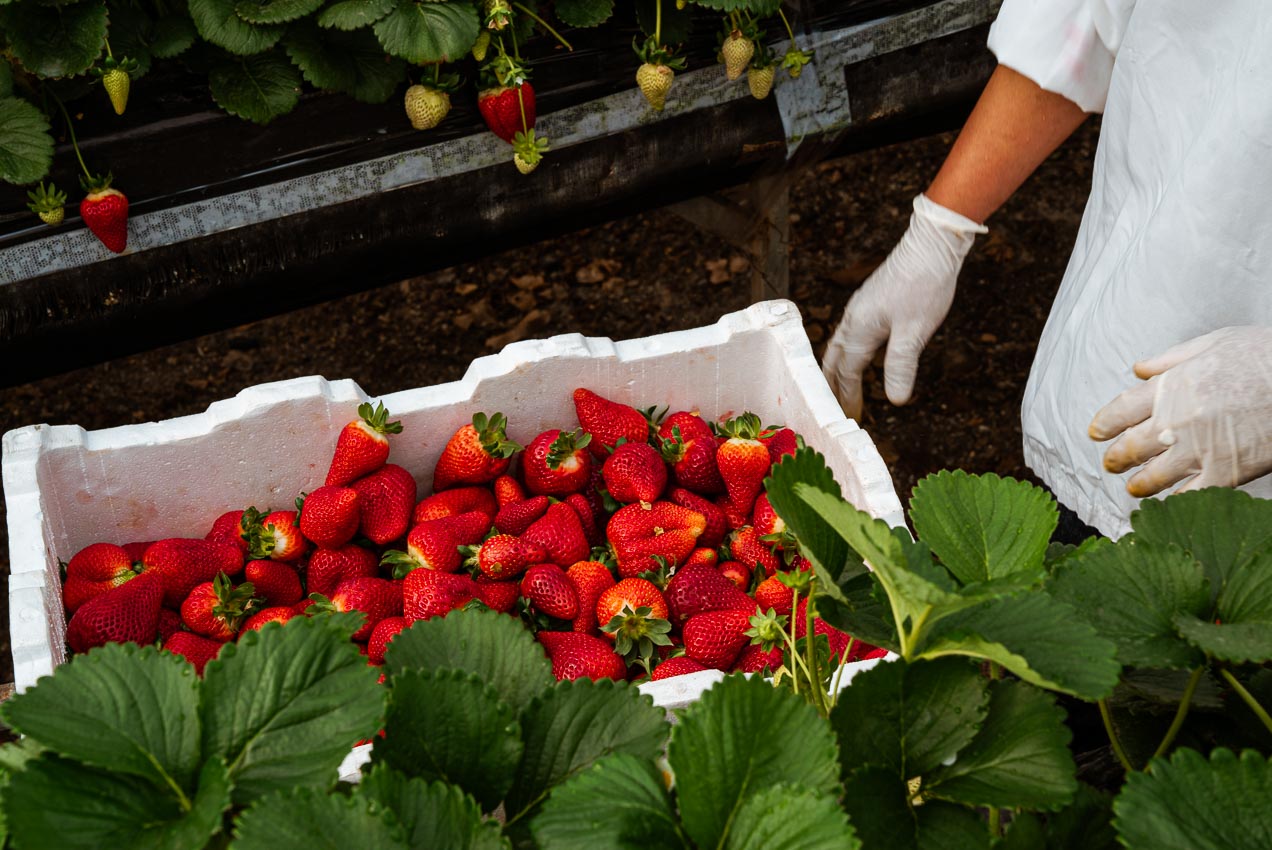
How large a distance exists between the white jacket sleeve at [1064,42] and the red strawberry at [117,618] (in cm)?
108

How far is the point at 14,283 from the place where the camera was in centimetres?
143

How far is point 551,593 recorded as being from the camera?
45.9 inches

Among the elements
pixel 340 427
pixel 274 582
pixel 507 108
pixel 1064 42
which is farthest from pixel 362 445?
pixel 1064 42

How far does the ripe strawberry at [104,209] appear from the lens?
139 cm

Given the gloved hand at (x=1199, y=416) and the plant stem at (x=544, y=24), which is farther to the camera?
the plant stem at (x=544, y=24)

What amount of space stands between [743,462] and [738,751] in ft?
2.92

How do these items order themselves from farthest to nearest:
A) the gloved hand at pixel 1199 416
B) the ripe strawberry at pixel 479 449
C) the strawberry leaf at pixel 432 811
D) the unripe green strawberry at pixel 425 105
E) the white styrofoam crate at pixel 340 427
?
the unripe green strawberry at pixel 425 105
the ripe strawberry at pixel 479 449
the white styrofoam crate at pixel 340 427
the gloved hand at pixel 1199 416
the strawberry leaf at pixel 432 811

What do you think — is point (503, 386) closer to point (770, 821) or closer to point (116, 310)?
point (116, 310)

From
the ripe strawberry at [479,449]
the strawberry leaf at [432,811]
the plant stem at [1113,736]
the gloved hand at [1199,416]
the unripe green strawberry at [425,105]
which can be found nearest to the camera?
the strawberry leaf at [432,811]

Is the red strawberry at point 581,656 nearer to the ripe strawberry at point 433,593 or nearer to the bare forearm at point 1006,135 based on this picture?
the ripe strawberry at point 433,593

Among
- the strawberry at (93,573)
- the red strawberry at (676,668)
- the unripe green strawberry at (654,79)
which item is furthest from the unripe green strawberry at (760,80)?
the strawberry at (93,573)

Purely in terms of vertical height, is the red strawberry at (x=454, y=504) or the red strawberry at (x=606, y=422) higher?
the red strawberry at (x=606, y=422)

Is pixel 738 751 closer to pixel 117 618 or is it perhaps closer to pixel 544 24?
pixel 117 618

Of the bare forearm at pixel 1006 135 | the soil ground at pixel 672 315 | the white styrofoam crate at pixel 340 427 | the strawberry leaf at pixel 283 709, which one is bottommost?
the soil ground at pixel 672 315
